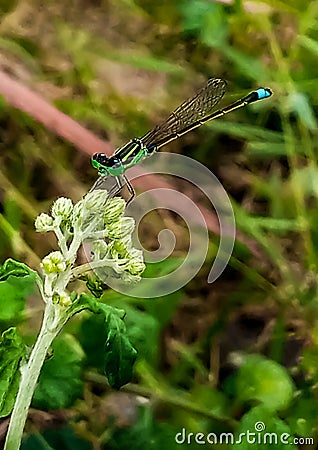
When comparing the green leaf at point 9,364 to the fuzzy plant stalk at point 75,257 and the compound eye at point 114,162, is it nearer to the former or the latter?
the fuzzy plant stalk at point 75,257

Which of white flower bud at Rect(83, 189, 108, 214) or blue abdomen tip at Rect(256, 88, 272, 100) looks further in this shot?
blue abdomen tip at Rect(256, 88, 272, 100)

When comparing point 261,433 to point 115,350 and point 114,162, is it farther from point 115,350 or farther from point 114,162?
point 114,162

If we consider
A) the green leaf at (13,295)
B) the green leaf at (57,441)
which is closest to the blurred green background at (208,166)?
the green leaf at (57,441)

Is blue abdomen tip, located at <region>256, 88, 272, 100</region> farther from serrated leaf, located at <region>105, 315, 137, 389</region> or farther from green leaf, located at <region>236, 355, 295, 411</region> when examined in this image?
serrated leaf, located at <region>105, 315, 137, 389</region>

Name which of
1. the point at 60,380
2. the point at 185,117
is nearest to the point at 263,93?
the point at 185,117

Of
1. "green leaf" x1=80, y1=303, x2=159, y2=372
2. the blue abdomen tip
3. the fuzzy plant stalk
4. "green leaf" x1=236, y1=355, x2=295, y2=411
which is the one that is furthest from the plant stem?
the blue abdomen tip

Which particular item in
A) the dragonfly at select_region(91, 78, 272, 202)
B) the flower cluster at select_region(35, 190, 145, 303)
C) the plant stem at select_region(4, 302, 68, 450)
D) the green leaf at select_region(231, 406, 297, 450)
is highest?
the dragonfly at select_region(91, 78, 272, 202)
